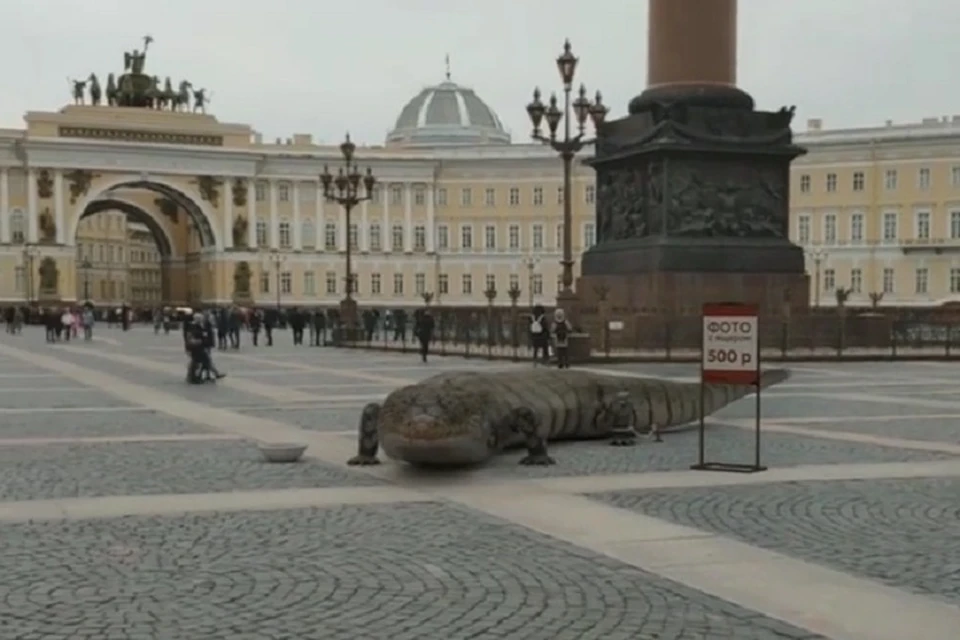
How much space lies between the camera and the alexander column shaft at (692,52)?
3136cm

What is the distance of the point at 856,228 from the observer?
10319 centimetres

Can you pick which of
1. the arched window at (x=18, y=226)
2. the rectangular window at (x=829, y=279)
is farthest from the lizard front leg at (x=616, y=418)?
the arched window at (x=18, y=226)

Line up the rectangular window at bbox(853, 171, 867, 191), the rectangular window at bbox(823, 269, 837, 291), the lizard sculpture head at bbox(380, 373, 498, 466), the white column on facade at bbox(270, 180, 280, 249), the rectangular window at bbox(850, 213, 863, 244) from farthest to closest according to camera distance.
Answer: the white column on facade at bbox(270, 180, 280, 249) < the rectangular window at bbox(850, 213, 863, 244) < the rectangular window at bbox(853, 171, 867, 191) < the rectangular window at bbox(823, 269, 837, 291) < the lizard sculpture head at bbox(380, 373, 498, 466)

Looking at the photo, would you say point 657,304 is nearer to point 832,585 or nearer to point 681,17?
point 681,17

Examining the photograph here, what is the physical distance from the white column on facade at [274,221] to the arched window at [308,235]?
6.63 ft

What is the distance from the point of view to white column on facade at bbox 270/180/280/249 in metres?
113

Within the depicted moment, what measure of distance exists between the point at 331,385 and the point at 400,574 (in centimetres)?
1692

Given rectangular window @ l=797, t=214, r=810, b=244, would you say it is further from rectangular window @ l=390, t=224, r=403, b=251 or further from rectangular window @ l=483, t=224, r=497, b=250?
rectangular window @ l=390, t=224, r=403, b=251

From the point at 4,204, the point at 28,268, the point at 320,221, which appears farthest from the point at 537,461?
the point at 320,221

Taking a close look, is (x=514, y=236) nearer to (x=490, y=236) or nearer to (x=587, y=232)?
(x=490, y=236)

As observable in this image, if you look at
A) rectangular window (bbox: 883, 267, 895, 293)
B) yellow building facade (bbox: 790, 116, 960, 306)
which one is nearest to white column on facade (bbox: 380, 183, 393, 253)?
yellow building facade (bbox: 790, 116, 960, 306)

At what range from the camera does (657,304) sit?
32.5 metres

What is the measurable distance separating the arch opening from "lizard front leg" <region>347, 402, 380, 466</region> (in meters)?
124

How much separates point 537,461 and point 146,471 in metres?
3.56
